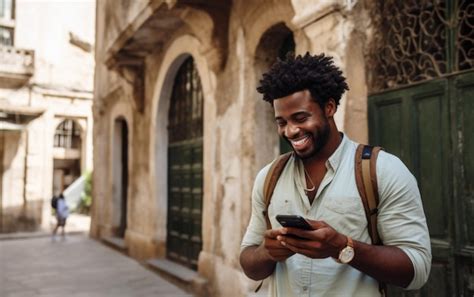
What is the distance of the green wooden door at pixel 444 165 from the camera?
10.2ft

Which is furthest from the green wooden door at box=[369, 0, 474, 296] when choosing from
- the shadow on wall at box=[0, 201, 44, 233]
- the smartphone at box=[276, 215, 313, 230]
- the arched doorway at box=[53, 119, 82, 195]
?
the arched doorway at box=[53, 119, 82, 195]

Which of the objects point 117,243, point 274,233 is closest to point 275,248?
point 274,233

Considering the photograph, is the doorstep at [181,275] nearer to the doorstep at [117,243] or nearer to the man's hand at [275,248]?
the doorstep at [117,243]

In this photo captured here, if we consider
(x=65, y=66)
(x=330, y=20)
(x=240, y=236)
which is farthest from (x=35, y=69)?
(x=330, y=20)

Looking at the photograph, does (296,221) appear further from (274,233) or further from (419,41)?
(419,41)

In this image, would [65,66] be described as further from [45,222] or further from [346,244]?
[346,244]

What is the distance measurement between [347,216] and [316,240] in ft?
0.68

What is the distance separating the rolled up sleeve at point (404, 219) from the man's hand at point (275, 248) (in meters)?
0.31

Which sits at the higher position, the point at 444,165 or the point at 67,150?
the point at 67,150

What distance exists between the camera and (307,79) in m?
1.65

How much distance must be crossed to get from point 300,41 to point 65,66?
20.0 meters

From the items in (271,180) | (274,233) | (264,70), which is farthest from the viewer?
(264,70)

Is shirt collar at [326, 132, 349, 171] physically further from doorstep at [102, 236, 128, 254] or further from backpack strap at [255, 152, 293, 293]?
doorstep at [102, 236, 128, 254]

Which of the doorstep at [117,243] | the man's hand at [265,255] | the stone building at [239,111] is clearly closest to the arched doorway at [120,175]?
the stone building at [239,111]
